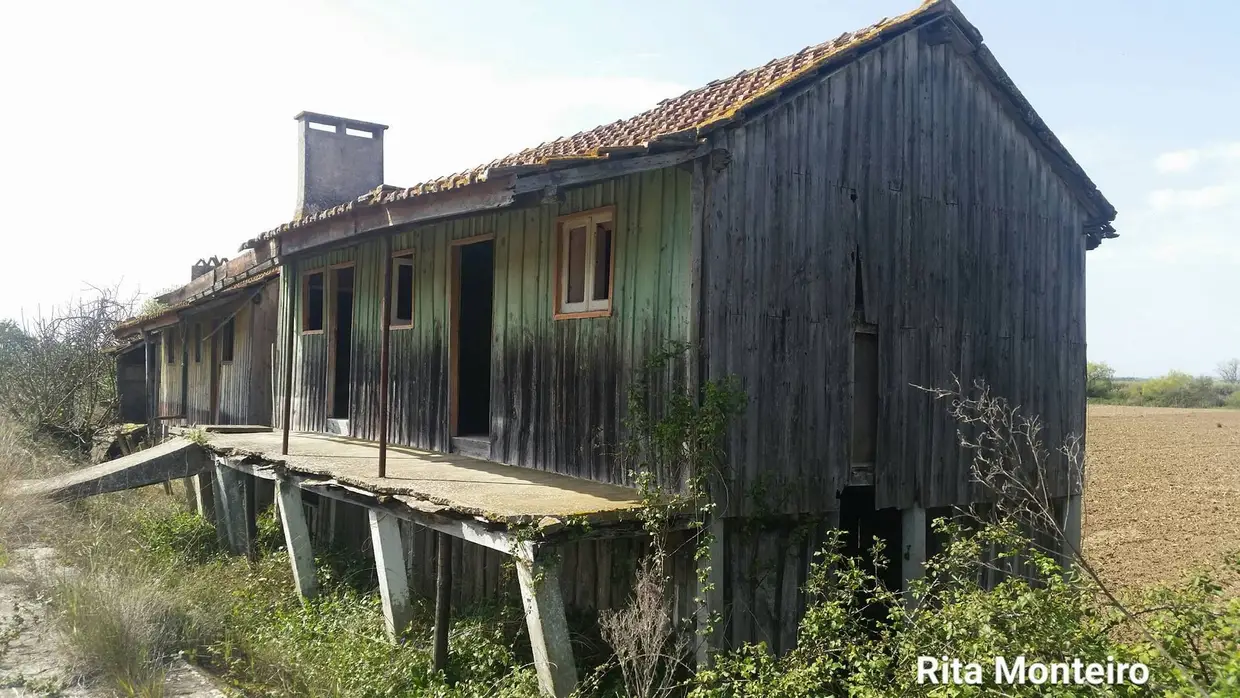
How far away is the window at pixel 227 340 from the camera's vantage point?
16.5m

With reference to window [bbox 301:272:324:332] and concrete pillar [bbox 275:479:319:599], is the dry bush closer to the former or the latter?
concrete pillar [bbox 275:479:319:599]

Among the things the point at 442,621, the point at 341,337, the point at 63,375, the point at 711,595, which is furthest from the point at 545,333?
the point at 63,375

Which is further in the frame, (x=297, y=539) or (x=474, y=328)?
(x=474, y=328)

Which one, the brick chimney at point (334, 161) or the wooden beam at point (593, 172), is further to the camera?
the brick chimney at point (334, 161)

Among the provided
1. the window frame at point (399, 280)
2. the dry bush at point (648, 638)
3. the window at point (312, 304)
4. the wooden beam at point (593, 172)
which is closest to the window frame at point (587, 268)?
the wooden beam at point (593, 172)

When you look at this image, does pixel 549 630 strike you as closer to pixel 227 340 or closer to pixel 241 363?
pixel 241 363

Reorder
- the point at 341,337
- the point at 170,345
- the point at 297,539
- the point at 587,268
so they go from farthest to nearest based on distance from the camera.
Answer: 1. the point at 170,345
2. the point at 341,337
3. the point at 297,539
4. the point at 587,268

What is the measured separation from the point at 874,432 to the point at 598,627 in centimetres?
294

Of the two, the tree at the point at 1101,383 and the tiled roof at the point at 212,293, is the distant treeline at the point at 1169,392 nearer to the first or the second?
the tree at the point at 1101,383

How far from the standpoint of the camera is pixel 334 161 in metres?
15.6

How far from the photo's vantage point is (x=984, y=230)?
341 inches

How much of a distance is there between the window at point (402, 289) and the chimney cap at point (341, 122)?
5.78 metres

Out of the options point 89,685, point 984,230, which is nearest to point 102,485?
point 89,685

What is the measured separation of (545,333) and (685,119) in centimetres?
228
